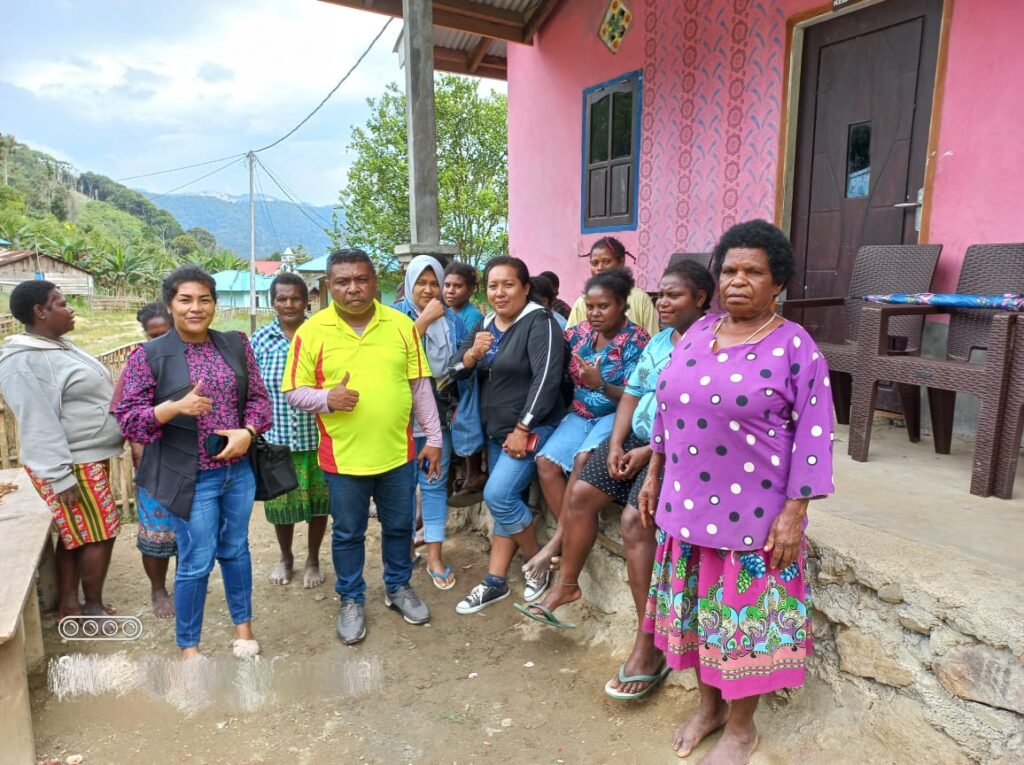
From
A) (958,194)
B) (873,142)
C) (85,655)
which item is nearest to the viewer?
(85,655)

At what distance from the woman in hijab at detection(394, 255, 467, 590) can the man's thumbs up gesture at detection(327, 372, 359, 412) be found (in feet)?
2.40

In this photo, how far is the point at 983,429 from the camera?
2.67 meters

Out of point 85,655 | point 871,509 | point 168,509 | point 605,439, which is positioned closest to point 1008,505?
point 871,509

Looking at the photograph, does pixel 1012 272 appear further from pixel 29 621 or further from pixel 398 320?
pixel 29 621

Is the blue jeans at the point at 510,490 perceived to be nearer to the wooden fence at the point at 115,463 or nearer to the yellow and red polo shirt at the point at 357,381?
the yellow and red polo shirt at the point at 357,381

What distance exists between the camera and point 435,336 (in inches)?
142

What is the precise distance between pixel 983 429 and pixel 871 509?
59 cm

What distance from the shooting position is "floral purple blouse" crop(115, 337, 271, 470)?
8.47ft

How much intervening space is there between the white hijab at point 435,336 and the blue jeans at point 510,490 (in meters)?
0.65

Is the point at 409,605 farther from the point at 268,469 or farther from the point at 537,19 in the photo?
the point at 537,19

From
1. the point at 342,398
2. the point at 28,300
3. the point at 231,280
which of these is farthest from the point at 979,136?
the point at 231,280

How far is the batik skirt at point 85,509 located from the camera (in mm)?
3189

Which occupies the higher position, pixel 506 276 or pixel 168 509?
pixel 506 276

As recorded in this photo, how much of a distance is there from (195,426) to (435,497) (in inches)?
54.6
